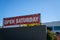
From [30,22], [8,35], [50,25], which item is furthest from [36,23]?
[50,25]

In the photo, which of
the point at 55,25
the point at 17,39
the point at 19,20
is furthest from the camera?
the point at 55,25

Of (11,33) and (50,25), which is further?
(50,25)

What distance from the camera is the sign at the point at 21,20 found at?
25500 millimetres

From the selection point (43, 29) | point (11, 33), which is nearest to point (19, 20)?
point (11, 33)

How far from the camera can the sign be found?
25.5 metres

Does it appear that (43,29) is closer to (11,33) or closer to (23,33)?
(23,33)

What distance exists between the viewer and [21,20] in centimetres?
2659

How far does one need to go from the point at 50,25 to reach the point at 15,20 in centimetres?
6311

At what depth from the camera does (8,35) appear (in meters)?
25.6

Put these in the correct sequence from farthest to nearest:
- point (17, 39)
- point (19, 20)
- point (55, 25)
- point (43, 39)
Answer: point (55, 25), point (19, 20), point (17, 39), point (43, 39)

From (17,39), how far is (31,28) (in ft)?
8.36

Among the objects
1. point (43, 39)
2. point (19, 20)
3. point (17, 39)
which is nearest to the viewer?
point (43, 39)

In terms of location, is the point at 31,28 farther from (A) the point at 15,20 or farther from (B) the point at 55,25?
(B) the point at 55,25

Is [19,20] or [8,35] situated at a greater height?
[19,20]
